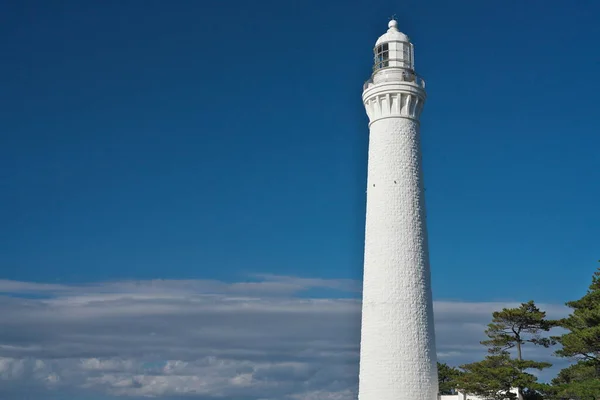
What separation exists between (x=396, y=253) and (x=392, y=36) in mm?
13350

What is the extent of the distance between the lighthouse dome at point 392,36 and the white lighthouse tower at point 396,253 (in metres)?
1.14

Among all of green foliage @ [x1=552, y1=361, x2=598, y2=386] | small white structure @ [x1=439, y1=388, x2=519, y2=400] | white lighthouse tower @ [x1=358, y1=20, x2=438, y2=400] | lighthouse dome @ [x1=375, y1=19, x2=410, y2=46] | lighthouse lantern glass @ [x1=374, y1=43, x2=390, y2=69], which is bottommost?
small white structure @ [x1=439, y1=388, x2=519, y2=400]

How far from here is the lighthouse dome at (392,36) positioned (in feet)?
129

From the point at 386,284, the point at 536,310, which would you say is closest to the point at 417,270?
the point at 386,284

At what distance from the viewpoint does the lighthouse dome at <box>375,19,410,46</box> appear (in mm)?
39438

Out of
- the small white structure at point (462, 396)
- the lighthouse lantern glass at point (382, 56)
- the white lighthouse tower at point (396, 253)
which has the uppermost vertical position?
the lighthouse lantern glass at point (382, 56)

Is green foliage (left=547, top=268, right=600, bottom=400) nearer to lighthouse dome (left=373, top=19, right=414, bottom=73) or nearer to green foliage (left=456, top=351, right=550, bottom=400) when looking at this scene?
green foliage (left=456, top=351, right=550, bottom=400)

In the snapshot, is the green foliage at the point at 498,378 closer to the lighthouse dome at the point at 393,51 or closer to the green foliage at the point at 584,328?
the green foliage at the point at 584,328

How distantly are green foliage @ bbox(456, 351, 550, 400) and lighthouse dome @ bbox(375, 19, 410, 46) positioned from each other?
1919 centimetres

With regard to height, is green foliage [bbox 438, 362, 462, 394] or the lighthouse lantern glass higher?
the lighthouse lantern glass

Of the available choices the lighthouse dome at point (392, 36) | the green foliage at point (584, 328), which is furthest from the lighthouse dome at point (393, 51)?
the green foliage at point (584, 328)

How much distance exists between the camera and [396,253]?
35.4 meters

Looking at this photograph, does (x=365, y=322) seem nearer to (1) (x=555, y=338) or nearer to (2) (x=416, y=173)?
(2) (x=416, y=173)

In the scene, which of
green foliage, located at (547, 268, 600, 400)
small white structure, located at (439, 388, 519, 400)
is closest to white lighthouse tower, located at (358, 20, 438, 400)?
small white structure, located at (439, 388, 519, 400)
